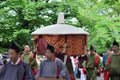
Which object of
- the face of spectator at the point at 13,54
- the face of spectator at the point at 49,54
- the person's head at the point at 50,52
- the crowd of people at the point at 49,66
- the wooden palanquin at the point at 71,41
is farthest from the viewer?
the wooden palanquin at the point at 71,41

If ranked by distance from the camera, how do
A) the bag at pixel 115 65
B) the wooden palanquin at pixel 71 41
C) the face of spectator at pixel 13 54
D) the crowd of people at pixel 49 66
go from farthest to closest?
the wooden palanquin at pixel 71 41, the bag at pixel 115 65, the crowd of people at pixel 49 66, the face of spectator at pixel 13 54

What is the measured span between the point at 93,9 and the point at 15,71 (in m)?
19.7

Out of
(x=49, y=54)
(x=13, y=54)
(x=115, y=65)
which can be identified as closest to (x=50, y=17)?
(x=115, y=65)

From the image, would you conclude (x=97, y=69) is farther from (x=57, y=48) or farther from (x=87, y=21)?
(x=87, y=21)

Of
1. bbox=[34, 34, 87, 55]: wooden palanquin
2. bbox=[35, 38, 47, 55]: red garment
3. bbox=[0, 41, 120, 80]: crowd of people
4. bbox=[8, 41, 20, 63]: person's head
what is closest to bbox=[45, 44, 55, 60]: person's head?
bbox=[0, 41, 120, 80]: crowd of people

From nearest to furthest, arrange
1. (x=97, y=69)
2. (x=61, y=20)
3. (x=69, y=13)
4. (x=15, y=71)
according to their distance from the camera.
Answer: (x=15, y=71), (x=61, y=20), (x=97, y=69), (x=69, y=13)

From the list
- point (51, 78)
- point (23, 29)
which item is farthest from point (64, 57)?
point (23, 29)

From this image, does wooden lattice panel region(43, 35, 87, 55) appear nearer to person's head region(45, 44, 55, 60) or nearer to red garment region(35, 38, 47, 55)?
red garment region(35, 38, 47, 55)

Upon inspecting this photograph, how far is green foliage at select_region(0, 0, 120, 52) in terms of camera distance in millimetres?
26031

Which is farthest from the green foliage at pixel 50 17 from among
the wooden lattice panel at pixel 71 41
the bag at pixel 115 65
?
the bag at pixel 115 65

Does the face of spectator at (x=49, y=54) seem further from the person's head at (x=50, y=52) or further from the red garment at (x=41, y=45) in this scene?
the red garment at (x=41, y=45)

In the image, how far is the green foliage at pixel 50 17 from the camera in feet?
85.4

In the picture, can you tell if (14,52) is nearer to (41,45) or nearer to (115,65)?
(41,45)

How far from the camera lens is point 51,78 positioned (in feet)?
33.7
